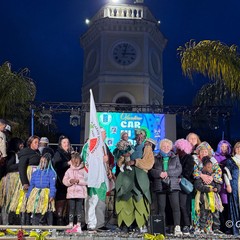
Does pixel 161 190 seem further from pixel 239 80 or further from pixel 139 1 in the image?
pixel 139 1

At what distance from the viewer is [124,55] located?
26391mm

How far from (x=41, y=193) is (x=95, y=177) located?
0.88 m

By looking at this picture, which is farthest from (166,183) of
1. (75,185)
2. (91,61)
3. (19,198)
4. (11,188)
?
(91,61)

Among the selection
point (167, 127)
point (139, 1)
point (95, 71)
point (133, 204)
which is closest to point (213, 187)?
point (133, 204)

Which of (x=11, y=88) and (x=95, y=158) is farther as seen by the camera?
(x=11, y=88)

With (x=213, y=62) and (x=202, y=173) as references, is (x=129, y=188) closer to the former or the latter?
(x=202, y=173)

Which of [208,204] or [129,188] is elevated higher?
[129,188]

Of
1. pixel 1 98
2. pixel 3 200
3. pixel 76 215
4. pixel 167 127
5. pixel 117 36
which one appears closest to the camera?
pixel 76 215

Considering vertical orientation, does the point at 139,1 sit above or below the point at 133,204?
above

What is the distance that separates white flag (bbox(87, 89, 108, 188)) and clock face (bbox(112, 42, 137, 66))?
2088 centimetres

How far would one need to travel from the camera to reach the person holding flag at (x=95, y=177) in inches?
215

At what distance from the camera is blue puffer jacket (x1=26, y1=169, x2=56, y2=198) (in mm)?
Result: 5672

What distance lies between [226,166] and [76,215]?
247cm

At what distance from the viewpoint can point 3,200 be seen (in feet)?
19.8
